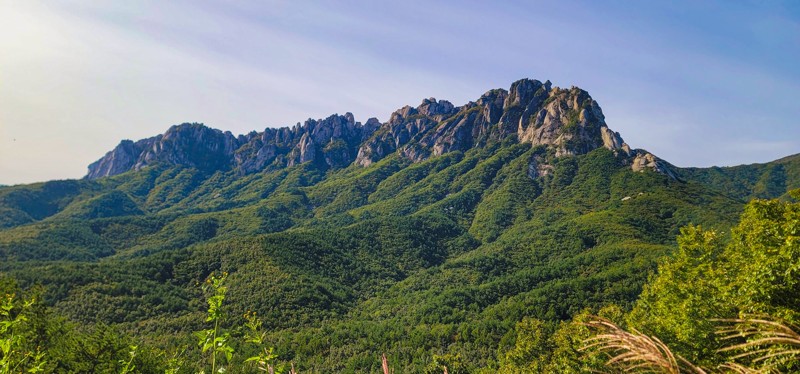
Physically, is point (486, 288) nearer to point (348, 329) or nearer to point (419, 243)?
point (348, 329)

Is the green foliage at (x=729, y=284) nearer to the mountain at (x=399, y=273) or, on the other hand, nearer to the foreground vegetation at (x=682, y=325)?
the foreground vegetation at (x=682, y=325)

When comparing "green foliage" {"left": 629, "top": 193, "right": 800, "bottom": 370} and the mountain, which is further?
the mountain

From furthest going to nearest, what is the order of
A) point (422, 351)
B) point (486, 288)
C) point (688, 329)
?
1. point (486, 288)
2. point (422, 351)
3. point (688, 329)

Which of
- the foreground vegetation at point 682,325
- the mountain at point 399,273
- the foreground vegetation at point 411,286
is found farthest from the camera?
the mountain at point 399,273

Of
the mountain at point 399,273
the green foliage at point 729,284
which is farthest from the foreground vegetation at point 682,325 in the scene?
the mountain at point 399,273

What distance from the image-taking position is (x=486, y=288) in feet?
393

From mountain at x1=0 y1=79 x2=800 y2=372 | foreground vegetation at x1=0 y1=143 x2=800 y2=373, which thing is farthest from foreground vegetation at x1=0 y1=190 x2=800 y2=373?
mountain at x1=0 y1=79 x2=800 y2=372

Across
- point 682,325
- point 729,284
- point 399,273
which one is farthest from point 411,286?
point 729,284

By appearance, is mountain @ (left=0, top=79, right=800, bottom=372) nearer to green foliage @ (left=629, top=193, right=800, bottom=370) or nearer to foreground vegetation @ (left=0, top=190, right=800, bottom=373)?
foreground vegetation @ (left=0, top=190, right=800, bottom=373)

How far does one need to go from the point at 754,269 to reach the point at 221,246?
514 ft

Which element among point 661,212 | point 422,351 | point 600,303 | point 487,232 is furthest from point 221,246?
point 661,212

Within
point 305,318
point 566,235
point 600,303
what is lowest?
point 305,318

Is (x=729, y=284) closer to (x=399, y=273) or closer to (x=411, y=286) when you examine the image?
(x=411, y=286)

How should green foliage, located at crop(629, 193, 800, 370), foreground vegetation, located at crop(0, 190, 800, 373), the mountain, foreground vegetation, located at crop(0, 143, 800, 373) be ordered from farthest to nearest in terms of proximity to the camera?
the mountain → foreground vegetation, located at crop(0, 143, 800, 373) → green foliage, located at crop(629, 193, 800, 370) → foreground vegetation, located at crop(0, 190, 800, 373)
